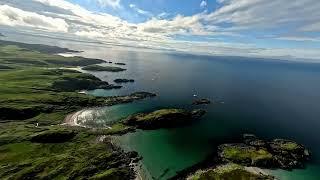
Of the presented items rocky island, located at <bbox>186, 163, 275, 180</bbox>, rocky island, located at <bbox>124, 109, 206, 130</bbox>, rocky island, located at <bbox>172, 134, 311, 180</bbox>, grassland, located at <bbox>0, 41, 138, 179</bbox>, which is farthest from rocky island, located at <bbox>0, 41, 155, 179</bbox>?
rocky island, located at <bbox>172, 134, 311, 180</bbox>

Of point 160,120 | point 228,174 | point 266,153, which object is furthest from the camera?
point 160,120

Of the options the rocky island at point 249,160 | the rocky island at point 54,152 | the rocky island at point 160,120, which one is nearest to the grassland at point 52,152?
the rocky island at point 54,152

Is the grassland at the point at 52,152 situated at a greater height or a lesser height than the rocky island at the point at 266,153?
lesser

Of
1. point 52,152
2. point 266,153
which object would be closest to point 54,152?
point 52,152

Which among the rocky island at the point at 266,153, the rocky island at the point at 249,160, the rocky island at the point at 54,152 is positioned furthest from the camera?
the rocky island at the point at 266,153

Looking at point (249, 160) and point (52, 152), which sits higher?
point (249, 160)

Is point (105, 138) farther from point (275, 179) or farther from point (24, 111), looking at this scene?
point (275, 179)

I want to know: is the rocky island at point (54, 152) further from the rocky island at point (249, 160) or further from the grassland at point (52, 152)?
the rocky island at point (249, 160)

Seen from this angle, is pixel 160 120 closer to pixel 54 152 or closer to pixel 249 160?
pixel 249 160

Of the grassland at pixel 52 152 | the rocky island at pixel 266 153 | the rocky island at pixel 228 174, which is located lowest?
the grassland at pixel 52 152

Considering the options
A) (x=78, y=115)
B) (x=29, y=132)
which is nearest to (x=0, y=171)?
(x=29, y=132)
